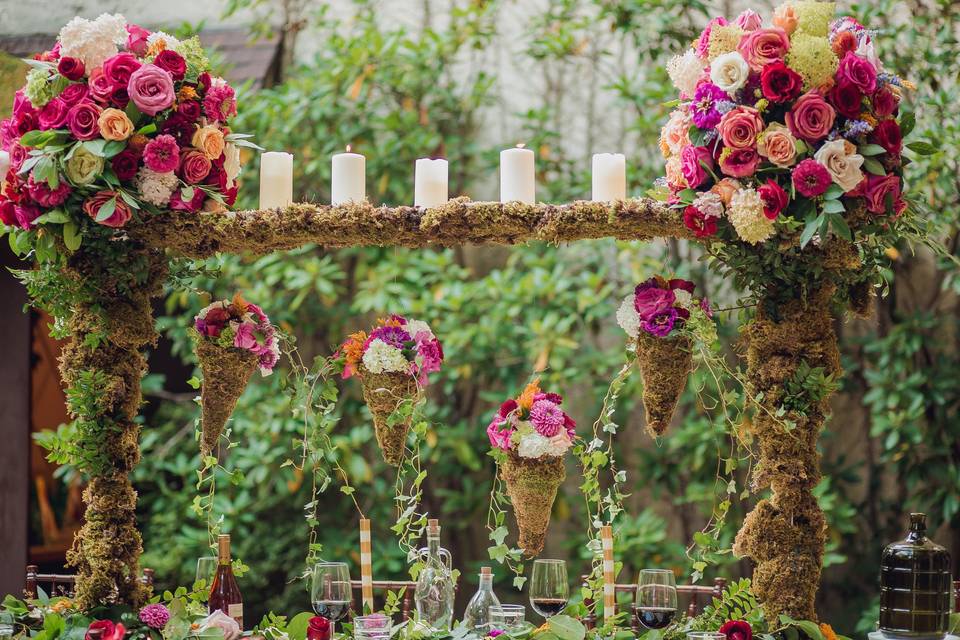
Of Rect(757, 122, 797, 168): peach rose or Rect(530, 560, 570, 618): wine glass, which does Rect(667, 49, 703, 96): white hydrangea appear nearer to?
Rect(757, 122, 797, 168): peach rose

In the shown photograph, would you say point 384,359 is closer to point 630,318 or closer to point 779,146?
point 630,318

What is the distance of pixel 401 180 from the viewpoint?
16.6 feet

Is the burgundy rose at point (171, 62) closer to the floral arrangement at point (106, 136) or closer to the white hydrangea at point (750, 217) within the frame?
the floral arrangement at point (106, 136)

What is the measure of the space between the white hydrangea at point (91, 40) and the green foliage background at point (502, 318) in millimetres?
2248

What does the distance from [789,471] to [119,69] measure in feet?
6.20

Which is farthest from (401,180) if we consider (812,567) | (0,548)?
(812,567)

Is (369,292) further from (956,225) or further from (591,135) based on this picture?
(956,225)

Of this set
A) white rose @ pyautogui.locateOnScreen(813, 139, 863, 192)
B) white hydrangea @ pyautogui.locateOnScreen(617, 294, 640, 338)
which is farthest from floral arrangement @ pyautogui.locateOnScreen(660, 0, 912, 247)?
white hydrangea @ pyautogui.locateOnScreen(617, 294, 640, 338)

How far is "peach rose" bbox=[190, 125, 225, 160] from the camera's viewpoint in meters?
2.71

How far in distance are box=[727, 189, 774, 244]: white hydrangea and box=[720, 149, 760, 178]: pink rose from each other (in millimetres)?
45

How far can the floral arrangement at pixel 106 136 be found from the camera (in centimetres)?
260

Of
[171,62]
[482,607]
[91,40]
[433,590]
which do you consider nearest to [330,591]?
[433,590]

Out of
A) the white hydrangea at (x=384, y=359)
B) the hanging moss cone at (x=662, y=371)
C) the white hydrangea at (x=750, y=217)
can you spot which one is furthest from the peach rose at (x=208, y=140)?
the white hydrangea at (x=750, y=217)

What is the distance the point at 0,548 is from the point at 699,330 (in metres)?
3.27
